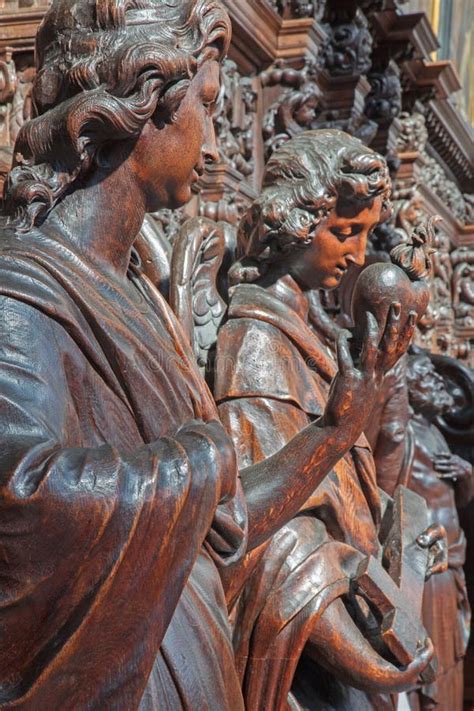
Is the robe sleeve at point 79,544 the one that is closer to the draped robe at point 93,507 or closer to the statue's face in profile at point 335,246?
the draped robe at point 93,507

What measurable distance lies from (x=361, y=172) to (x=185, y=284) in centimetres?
44

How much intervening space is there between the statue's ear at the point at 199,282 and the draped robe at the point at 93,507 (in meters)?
0.61

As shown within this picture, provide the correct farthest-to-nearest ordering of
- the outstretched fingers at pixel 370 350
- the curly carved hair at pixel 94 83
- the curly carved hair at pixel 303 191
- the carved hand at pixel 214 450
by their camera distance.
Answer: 1. the curly carved hair at pixel 303 191
2. the outstretched fingers at pixel 370 350
3. the curly carved hair at pixel 94 83
4. the carved hand at pixel 214 450

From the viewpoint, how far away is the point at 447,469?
4.34 m

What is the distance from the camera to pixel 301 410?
2.26 m

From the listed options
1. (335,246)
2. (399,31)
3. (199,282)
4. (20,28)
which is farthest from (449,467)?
(20,28)

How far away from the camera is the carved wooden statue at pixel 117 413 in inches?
49.8

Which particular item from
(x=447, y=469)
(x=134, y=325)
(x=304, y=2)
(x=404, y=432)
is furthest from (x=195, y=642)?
(x=447, y=469)

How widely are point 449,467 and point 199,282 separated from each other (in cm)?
224

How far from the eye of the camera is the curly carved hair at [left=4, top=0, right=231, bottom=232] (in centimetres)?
149

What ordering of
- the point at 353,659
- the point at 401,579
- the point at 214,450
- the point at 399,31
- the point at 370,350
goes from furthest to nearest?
1. the point at 399,31
2. the point at 401,579
3. the point at 353,659
4. the point at 370,350
5. the point at 214,450

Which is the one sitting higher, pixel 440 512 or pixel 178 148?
pixel 178 148

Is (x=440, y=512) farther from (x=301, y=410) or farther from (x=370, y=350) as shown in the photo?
(x=370, y=350)

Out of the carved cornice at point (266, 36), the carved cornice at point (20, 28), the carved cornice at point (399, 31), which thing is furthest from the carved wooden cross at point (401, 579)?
the carved cornice at point (399, 31)
